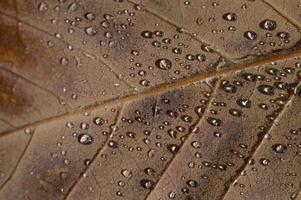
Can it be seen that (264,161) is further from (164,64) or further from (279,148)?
(164,64)

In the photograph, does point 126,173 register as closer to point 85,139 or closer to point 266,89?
point 85,139

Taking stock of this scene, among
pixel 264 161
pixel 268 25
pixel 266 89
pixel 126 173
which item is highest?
pixel 268 25

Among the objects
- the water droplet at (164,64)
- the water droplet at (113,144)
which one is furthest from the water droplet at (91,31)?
the water droplet at (113,144)

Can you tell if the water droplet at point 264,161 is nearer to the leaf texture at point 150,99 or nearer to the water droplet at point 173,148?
the leaf texture at point 150,99

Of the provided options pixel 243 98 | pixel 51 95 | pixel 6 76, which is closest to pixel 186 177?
pixel 243 98

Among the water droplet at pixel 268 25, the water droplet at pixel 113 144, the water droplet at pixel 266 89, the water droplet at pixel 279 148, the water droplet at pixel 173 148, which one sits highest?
the water droplet at pixel 268 25

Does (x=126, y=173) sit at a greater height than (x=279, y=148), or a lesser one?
lesser

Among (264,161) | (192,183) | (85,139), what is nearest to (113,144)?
(85,139)

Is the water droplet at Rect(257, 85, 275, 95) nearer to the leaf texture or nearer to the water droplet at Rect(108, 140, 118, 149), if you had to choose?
the leaf texture
